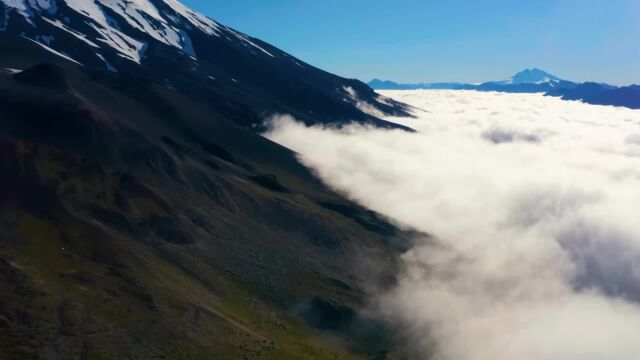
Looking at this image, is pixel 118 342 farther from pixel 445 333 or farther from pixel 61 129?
pixel 61 129

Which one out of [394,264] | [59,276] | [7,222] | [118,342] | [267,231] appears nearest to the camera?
[118,342]

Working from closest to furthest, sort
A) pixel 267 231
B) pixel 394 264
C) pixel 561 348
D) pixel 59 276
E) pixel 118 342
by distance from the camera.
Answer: pixel 118 342 < pixel 59 276 < pixel 561 348 < pixel 267 231 < pixel 394 264

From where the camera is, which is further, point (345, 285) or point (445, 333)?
point (345, 285)

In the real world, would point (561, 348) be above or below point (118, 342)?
below

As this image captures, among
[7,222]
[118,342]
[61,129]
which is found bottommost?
[118,342]

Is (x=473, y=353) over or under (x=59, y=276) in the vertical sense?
under

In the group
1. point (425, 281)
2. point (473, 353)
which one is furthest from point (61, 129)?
point (473, 353)

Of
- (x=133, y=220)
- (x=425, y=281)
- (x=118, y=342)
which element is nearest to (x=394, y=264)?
(x=425, y=281)

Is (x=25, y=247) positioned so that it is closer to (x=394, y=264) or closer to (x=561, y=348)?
(x=394, y=264)

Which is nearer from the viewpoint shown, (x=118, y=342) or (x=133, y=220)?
(x=118, y=342)
